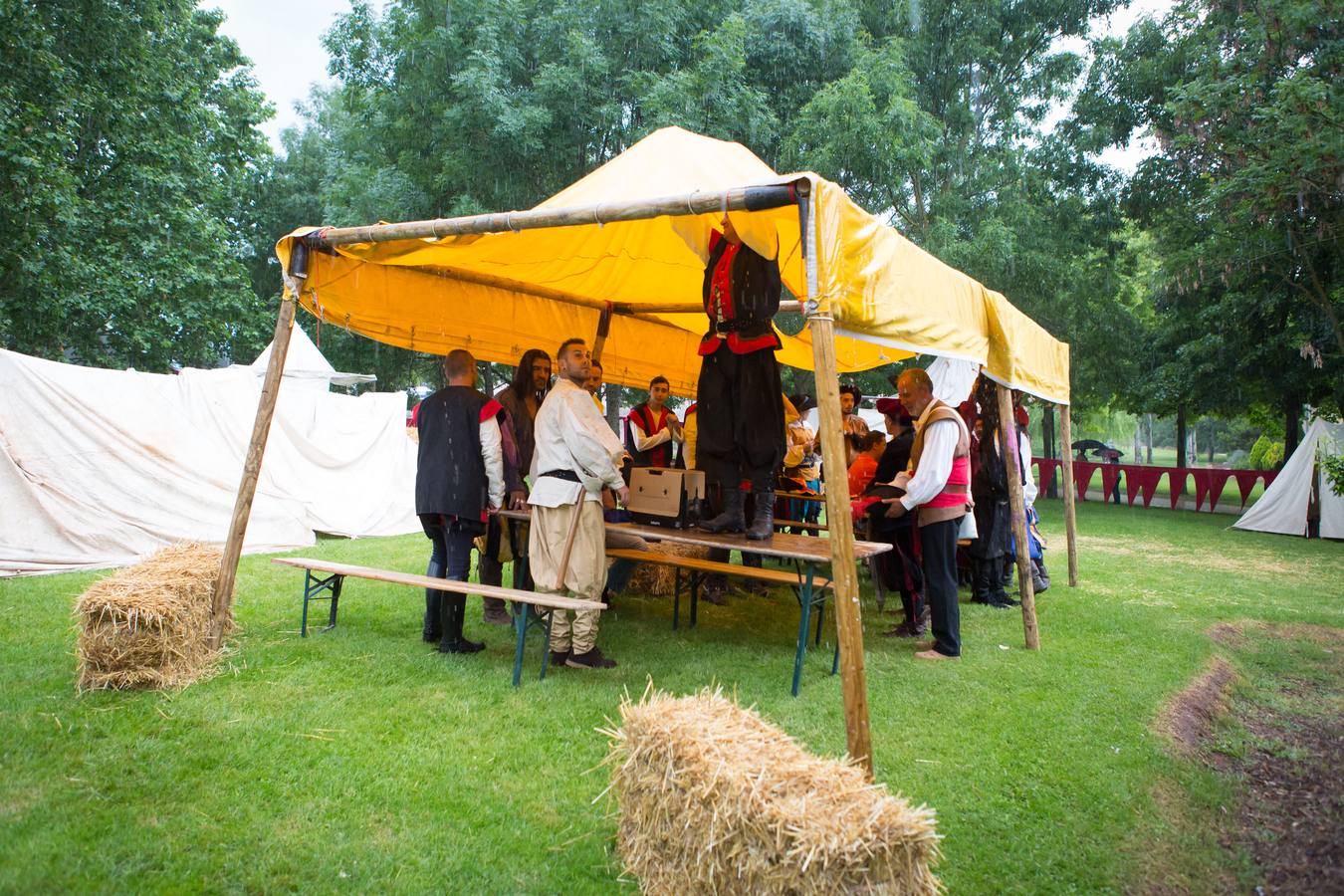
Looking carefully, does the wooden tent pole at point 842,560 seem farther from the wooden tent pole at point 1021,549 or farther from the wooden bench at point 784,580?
the wooden tent pole at point 1021,549

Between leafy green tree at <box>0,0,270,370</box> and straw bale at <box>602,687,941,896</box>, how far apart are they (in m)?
15.2

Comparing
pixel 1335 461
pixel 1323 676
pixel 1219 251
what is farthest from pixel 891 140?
pixel 1323 676

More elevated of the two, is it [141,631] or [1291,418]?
[1291,418]

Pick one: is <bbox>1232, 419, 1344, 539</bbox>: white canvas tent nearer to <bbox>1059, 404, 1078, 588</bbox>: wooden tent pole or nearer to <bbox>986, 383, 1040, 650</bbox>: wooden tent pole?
<bbox>1059, 404, 1078, 588</bbox>: wooden tent pole

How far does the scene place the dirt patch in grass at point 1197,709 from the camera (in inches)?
189

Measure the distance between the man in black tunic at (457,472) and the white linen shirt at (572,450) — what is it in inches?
23.8

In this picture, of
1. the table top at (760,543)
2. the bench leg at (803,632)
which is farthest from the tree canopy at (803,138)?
the bench leg at (803,632)

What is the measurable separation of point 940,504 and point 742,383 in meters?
1.70

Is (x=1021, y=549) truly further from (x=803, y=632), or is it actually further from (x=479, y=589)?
(x=479, y=589)

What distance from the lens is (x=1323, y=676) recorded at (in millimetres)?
6125

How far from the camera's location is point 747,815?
7.80 feet

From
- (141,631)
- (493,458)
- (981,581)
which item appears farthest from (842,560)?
(981,581)

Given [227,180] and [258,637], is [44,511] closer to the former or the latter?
[258,637]

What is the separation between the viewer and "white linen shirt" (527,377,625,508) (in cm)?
499
